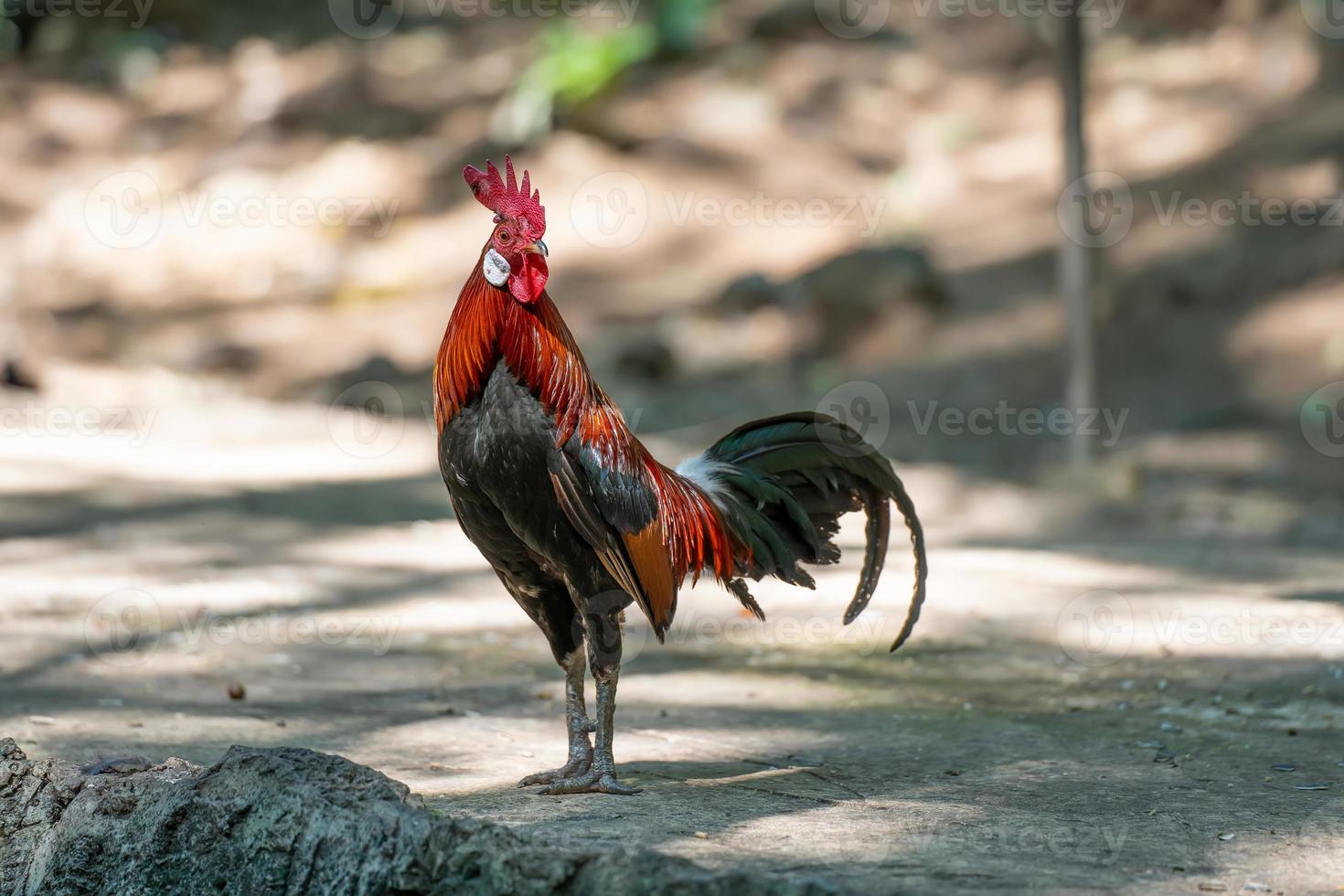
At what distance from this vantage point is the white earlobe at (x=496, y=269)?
496cm

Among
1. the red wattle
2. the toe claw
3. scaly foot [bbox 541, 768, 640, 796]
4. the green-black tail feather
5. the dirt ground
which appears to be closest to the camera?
the dirt ground

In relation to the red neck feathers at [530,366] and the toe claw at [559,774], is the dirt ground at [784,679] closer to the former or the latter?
the toe claw at [559,774]

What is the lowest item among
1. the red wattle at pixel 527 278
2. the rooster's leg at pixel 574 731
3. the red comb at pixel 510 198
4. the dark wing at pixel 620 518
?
the rooster's leg at pixel 574 731

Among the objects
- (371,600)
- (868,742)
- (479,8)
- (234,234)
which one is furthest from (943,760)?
(479,8)

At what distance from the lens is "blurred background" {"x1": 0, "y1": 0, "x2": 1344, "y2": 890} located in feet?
26.1

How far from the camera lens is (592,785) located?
5.18 meters

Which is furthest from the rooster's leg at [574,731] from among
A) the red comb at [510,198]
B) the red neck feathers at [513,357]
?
the red comb at [510,198]

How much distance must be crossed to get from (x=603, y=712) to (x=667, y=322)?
45.7ft

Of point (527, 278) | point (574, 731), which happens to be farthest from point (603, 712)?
point (527, 278)

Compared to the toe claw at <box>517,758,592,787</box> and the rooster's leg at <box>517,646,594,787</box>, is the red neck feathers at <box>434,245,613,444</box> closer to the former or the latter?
the rooster's leg at <box>517,646,594,787</box>

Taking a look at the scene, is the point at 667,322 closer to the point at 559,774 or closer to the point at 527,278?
the point at 559,774

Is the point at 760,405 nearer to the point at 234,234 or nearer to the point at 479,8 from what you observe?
the point at 234,234

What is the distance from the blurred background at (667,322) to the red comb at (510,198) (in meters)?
2.14

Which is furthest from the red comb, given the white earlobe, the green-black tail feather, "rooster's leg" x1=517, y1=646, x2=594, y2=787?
"rooster's leg" x1=517, y1=646, x2=594, y2=787
